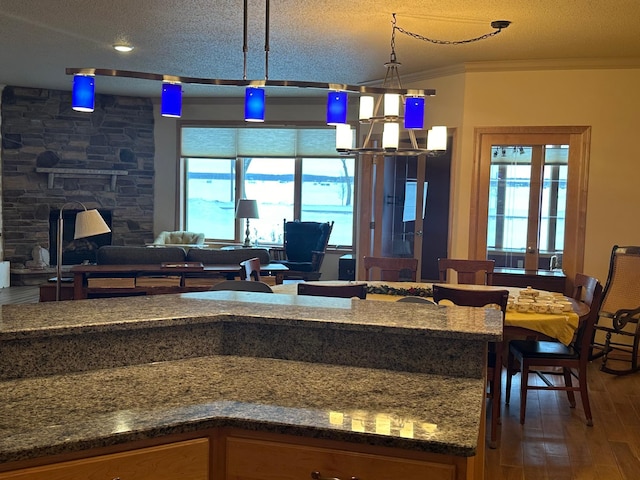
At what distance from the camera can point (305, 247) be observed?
27.5 feet

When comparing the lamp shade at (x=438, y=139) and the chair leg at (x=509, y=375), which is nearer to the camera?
the chair leg at (x=509, y=375)

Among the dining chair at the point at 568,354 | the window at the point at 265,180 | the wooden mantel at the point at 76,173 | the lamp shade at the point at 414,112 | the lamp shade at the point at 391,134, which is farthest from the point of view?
the window at the point at 265,180

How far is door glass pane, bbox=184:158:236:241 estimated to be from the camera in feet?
30.6

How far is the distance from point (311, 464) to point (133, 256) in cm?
430

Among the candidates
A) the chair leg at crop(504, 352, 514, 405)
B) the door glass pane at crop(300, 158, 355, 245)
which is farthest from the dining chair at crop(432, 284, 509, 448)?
the door glass pane at crop(300, 158, 355, 245)

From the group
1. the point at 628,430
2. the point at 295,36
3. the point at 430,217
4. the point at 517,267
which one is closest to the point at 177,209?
the point at 430,217

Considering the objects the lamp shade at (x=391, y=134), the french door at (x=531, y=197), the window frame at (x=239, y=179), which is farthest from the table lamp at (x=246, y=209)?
the lamp shade at (x=391, y=134)

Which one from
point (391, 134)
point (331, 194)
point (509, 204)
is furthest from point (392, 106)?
point (331, 194)

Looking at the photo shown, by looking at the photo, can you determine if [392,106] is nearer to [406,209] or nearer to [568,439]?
[568,439]

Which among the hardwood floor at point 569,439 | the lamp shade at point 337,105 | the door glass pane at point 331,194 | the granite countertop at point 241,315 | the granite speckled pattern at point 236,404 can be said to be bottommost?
the hardwood floor at point 569,439

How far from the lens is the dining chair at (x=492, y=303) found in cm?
349

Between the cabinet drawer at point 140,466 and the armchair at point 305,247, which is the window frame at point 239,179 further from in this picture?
the cabinet drawer at point 140,466

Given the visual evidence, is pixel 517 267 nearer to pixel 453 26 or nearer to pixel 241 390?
pixel 453 26

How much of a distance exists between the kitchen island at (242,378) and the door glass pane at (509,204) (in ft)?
12.5
